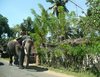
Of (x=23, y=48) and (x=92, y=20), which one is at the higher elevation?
(x=92, y=20)

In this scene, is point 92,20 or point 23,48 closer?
point 23,48

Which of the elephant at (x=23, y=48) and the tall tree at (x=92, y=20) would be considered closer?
the elephant at (x=23, y=48)

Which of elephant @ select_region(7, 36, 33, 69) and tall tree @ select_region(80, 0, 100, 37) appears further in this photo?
tall tree @ select_region(80, 0, 100, 37)

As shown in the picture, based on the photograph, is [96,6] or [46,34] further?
[46,34]

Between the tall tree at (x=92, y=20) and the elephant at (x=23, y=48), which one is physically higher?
the tall tree at (x=92, y=20)

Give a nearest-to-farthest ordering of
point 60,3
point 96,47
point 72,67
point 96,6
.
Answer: point 96,47 < point 72,67 < point 96,6 < point 60,3

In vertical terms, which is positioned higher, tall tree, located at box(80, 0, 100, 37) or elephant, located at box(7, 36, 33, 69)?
tall tree, located at box(80, 0, 100, 37)

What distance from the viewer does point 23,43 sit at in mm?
13758

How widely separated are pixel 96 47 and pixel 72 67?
7.42ft

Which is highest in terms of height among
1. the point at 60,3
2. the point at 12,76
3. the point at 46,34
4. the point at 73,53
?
the point at 60,3

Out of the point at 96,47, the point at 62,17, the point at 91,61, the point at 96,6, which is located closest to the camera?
the point at 96,47

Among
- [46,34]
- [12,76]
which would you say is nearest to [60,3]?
[46,34]

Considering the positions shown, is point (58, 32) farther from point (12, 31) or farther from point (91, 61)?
point (12, 31)

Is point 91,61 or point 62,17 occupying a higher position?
point 62,17
